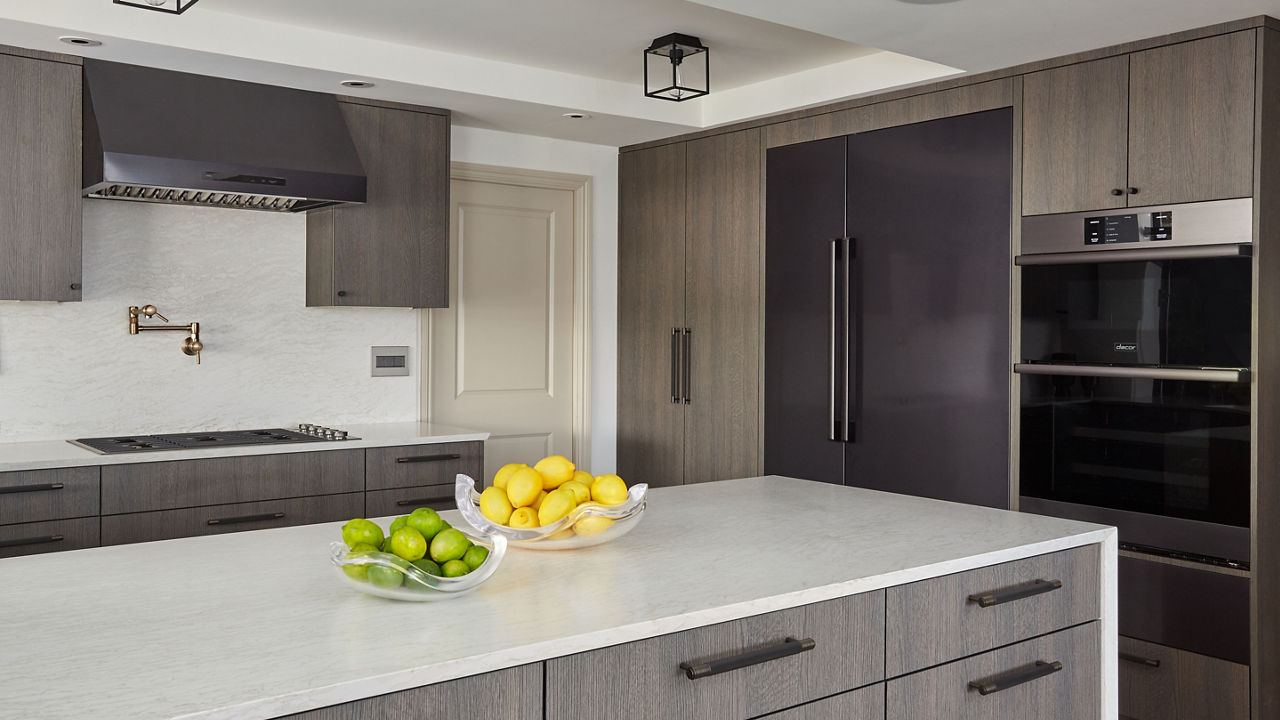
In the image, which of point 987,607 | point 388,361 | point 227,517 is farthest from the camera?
point 388,361

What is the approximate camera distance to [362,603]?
1.52 metres

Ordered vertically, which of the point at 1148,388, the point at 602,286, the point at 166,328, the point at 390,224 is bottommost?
the point at 1148,388

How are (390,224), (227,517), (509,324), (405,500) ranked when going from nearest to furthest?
(227,517) → (405,500) → (390,224) → (509,324)

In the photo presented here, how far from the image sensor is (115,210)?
392 centimetres

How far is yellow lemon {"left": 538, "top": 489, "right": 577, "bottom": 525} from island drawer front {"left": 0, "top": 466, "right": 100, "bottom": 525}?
219cm

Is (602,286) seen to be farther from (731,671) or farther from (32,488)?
(731,671)

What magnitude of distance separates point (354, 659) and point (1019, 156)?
122 inches

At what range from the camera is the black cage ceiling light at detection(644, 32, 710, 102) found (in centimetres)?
354

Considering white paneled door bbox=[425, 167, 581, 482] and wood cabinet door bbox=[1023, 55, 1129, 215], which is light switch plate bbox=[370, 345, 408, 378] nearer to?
white paneled door bbox=[425, 167, 581, 482]

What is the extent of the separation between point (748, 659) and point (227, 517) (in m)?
2.58

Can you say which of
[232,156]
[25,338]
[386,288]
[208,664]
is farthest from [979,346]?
[25,338]

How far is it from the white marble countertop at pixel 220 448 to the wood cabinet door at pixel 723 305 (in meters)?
1.21

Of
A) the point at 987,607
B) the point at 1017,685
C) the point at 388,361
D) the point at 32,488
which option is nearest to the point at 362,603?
the point at 987,607

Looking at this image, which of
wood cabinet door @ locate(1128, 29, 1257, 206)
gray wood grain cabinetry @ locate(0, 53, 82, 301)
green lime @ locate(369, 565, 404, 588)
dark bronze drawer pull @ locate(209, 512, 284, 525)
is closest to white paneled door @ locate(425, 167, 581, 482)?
dark bronze drawer pull @ locate(209, 512, 284, 525)
